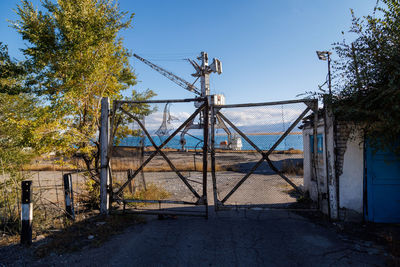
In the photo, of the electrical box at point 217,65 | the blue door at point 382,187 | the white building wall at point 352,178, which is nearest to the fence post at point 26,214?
the white building wall at point 352,178

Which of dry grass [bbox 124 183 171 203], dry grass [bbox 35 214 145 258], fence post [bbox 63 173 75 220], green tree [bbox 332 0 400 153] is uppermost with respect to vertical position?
green tree [bbox 332 0 400 153]

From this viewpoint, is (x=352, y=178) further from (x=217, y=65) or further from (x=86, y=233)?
(x=217, y=65)

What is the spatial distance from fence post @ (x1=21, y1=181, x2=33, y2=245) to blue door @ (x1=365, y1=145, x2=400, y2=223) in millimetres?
7203

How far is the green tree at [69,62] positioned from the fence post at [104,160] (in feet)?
1.91

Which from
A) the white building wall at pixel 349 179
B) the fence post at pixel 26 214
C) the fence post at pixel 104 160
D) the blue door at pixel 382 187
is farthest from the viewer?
the fence post at pixel 104 160

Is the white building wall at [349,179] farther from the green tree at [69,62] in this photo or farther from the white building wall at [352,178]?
the green tree at [69,62]

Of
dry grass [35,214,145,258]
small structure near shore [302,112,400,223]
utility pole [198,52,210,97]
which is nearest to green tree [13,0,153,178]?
→ dry grass [35,214,145,258]

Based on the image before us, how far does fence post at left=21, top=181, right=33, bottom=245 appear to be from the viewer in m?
4.54

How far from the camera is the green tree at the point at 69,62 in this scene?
234 inches

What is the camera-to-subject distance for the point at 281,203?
25.8 feet

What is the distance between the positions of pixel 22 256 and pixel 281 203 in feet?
22.5

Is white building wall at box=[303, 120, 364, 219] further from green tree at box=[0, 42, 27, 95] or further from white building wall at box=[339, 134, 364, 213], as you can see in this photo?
green tree at box=[0, 42, 27, 95]

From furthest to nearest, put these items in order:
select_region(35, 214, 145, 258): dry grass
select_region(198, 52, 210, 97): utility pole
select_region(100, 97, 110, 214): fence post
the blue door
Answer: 1. select_region(198, 52, 210, 97): utility pole
2. select_region(100, 97, 110, 214): fence post
3. the blue door
4. select_region(35, 214, 145, 258): dry grass

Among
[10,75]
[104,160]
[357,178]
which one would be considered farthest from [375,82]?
[10,75]
